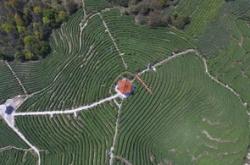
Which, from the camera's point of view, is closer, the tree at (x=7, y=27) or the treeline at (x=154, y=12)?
the treeline at (x=154, y=12)

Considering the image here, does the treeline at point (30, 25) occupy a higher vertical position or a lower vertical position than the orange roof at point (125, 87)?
higher

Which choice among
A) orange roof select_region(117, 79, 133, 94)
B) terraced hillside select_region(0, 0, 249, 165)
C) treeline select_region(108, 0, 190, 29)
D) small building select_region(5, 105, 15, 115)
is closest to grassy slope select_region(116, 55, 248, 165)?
terraced hillside select_region(0, 0, 249, 165)

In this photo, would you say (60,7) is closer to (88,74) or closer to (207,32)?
(88,74)

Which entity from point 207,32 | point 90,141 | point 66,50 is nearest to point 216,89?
point 207,32

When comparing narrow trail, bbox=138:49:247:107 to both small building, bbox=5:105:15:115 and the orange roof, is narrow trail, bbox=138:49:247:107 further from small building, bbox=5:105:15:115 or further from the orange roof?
small building, bbox=5:105:15:115

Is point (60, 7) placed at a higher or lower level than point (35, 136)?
higher

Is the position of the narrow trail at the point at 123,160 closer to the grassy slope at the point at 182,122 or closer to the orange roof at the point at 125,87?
the grassy slope at the point at 182,122

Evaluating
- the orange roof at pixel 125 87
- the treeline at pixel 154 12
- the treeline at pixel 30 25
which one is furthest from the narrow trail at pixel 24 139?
the treeline at pixel 154 12
